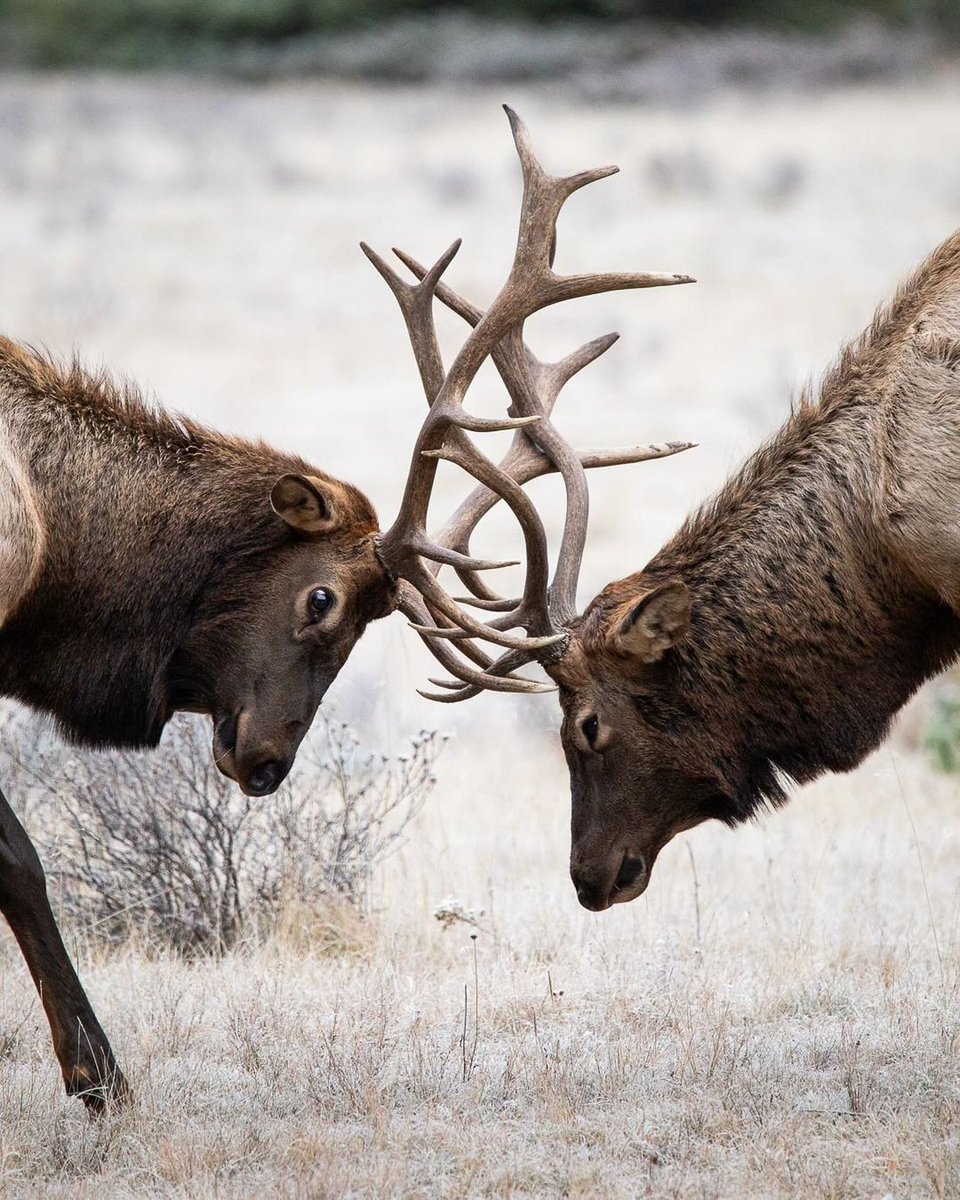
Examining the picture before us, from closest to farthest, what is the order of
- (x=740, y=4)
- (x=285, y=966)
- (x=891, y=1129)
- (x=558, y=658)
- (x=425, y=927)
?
(x=891, y=1129) → (x=558, y=658) → (x=285, y=966) → (x=425, y=927) → (x=740, y=4)

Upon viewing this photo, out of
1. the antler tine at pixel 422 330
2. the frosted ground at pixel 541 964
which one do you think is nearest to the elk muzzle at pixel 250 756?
the frosted ground at pixel 541 964

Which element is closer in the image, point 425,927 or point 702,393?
point 425,927

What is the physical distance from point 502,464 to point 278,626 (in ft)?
3.77

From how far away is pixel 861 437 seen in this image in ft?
18.2

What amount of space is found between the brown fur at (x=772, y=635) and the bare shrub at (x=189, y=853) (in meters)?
1.34

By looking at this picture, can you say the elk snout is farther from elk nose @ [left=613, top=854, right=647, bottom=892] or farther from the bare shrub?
the bare shrub

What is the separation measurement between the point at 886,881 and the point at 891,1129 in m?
3.02

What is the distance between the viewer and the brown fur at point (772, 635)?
5.49 meters

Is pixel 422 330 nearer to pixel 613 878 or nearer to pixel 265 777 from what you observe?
pixel 265 777

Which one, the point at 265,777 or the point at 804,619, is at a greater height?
the point at 804,619

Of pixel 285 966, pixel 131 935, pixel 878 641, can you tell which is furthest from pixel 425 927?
pixel 878 641

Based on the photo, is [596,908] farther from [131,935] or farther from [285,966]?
[131,935]

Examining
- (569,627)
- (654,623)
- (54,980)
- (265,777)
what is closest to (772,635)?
(654,623)

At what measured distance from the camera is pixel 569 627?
5934 millimetres
